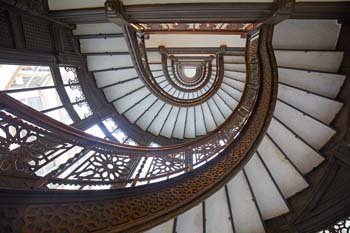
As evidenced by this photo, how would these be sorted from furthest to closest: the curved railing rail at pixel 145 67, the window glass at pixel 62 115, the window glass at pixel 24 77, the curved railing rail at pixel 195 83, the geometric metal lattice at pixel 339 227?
the curved railing rail at pixel 195 83 < the window glass at pixel 62 115 < the curved railing rail at pixel 145 67 < the geometric metal lattice at pixel 339 227 < the window glass at pixel 24 77

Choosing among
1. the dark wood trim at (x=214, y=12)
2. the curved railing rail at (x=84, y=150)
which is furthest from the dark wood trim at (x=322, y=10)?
the curved railing rail at (x=84, y=150)

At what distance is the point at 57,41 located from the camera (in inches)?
180

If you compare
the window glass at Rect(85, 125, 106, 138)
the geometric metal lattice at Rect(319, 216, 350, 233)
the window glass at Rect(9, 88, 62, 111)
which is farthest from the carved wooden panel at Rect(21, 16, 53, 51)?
the geometric metal lattice at Rect(319, 216, 350, 233)

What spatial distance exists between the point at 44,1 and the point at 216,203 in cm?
445

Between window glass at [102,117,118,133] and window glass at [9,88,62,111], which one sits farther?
window glass at [102,117,118,133]

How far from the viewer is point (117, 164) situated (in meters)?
2.74

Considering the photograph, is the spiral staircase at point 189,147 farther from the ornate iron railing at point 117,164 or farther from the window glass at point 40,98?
the window glass at point 40,98

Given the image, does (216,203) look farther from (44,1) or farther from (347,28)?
(44,1)

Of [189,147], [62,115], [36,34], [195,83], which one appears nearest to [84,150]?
[189,147]

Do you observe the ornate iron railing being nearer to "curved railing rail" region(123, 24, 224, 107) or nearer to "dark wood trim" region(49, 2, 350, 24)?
"dark wood trim" region(49, 2, 350, 24)

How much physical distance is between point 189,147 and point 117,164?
4.87ft

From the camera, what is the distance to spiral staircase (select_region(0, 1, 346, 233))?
6.28 ft

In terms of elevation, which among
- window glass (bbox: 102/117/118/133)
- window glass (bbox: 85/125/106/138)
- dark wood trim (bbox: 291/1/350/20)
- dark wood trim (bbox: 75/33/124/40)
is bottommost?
dark wood trim (bbox: 291/1/350/20)

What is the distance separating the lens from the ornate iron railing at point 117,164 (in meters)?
1.73
